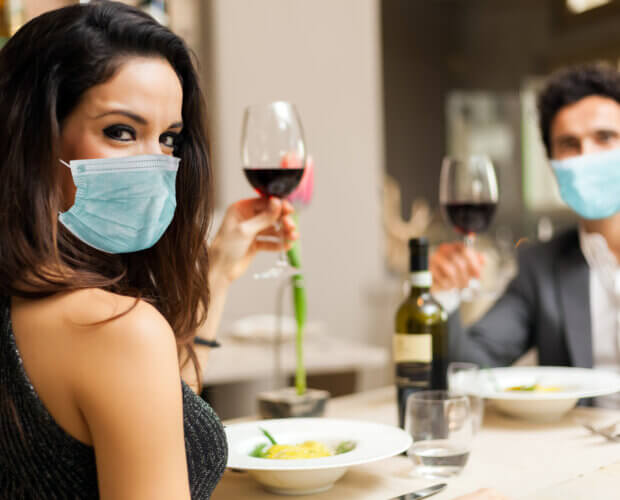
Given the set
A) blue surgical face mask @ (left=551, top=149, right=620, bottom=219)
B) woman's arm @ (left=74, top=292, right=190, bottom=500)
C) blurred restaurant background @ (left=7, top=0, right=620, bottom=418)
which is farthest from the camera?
blurred restaurant background @ (left=7, top=0, right=620, bottom=418)

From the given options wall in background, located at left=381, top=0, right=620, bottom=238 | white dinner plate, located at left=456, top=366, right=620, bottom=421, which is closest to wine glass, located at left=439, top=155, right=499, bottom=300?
white dinner plate, located at left=456, top=366, right=620, bottom=421

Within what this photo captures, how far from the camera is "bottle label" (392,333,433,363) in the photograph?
44.6 inches

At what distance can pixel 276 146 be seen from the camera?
1196 mm

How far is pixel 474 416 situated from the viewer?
3.76 feet

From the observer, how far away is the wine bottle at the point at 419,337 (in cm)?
113

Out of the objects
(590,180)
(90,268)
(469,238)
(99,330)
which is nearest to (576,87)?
(590,180)

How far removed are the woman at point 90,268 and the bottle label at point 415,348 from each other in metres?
0.39

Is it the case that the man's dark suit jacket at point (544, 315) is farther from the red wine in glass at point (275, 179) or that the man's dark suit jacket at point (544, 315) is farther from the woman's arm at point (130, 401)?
the woman's arm at point (130, 401)

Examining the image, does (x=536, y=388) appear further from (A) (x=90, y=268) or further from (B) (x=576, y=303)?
(A) (x=90, y=268)

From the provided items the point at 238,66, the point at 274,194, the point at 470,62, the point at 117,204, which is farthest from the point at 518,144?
the point at 117,204

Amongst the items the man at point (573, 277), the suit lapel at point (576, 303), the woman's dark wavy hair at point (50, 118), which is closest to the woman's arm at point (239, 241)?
the woman's dark wavy hair at point (50, 118)

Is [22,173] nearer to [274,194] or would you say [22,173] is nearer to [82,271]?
[82,271]

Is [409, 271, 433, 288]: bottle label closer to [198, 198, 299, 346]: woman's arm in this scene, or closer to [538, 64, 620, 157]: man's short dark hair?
[198, 198, 299, 346]: woman's arm

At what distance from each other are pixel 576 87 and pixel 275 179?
3.89 ft
